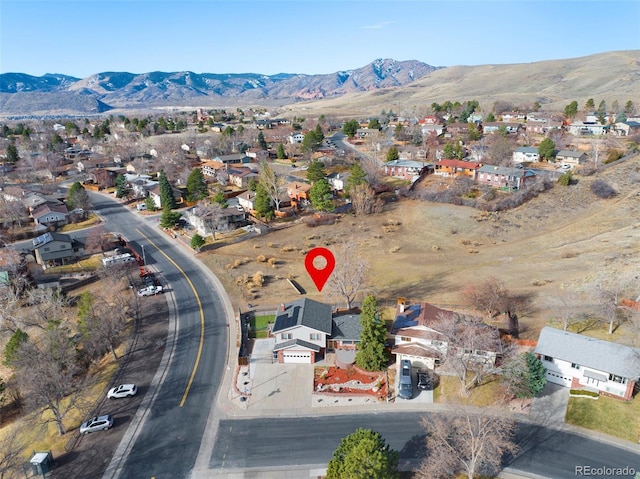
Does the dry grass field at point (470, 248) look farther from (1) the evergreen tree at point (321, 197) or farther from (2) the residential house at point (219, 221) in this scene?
(2) the residential house at point (219, 221)

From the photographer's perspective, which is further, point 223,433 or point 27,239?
point 27,239

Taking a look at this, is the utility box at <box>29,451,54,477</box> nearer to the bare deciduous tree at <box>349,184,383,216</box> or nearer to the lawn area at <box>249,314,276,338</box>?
the lawn area at <box>249,314,276,338</box>

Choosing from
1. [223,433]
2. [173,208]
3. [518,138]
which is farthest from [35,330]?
[518,138]

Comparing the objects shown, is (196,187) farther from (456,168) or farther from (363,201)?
(456,168)

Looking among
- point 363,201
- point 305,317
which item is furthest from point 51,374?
point 363,201

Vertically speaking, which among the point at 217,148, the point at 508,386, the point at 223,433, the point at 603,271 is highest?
the point at 217,148

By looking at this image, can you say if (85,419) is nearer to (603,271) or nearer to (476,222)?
(603,271)
